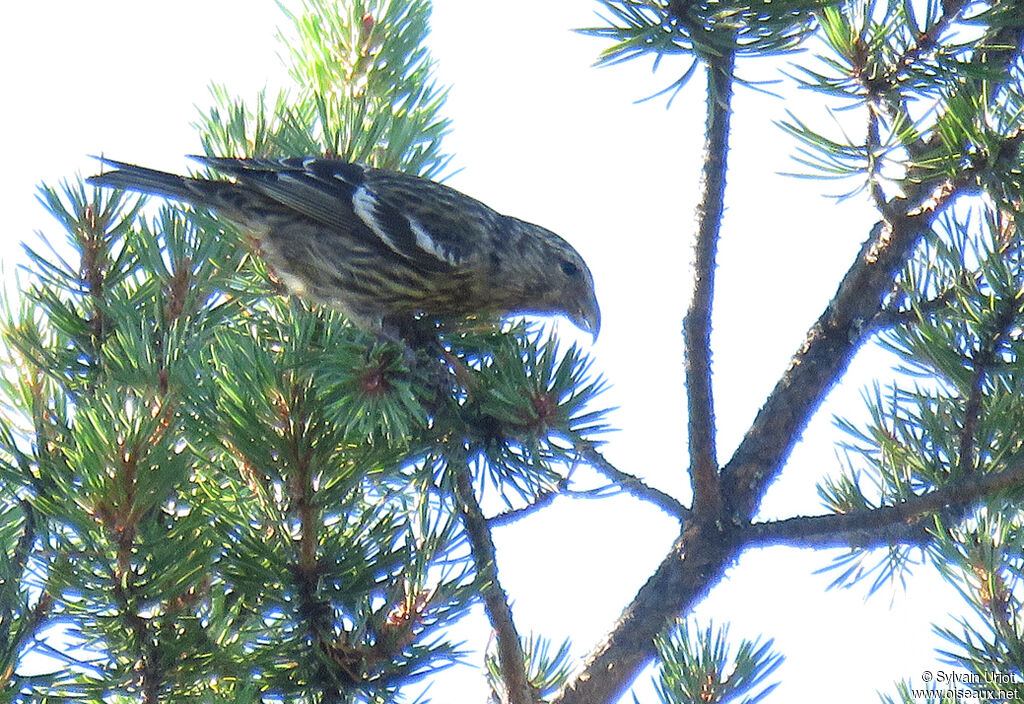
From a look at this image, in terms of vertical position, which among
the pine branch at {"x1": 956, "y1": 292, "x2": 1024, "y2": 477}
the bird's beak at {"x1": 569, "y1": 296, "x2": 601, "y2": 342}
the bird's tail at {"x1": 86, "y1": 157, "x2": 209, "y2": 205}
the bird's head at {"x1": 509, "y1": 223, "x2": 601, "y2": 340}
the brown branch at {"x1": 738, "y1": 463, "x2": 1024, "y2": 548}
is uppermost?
the bird's tail at {"x1": 86, "y1": 157, "x2": 209, "y2": 205}

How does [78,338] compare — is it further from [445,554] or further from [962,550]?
[962,550]

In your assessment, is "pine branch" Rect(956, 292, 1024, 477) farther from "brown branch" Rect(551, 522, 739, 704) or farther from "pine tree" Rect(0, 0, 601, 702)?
"pine tree" Rect(0, 0, 601, 702)

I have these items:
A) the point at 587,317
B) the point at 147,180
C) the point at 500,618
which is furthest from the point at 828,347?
the point at 147,180

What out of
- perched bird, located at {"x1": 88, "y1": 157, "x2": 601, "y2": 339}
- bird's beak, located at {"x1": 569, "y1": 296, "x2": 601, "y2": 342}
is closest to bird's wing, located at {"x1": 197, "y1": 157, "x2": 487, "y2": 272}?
perched bird, located at {"x1": 88, "y1": 157, "x2": 601, "y2": 339}

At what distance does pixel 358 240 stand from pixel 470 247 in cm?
34

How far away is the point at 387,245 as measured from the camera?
358cm

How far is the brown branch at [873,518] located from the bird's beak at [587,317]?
181 centimetres

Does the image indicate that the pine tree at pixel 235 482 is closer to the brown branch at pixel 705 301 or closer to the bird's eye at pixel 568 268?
the brown branch at pixel 705 301

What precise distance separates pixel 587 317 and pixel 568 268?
0.57 ft

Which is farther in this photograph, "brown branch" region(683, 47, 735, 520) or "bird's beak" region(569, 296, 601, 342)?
"bird's beak" region(569, 296, 601, 342)

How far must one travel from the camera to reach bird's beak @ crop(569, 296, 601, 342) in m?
3.81

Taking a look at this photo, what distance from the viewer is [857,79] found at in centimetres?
196

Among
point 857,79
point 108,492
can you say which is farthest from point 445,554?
point 857,79

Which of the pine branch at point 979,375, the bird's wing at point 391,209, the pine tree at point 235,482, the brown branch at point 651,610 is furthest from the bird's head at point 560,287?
the pine branch at point 979,375
